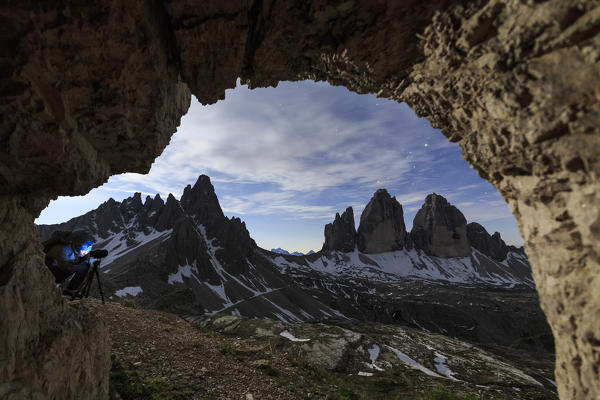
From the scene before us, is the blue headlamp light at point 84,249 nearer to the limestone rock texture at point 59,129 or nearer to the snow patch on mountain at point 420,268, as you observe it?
the limestone rock texture at point 59,129

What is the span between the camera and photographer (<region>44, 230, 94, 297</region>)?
7659 mm

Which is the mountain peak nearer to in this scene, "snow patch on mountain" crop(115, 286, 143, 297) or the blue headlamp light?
"snow patch on mountain" crop(115, 286, 143, 297)

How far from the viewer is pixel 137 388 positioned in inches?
294

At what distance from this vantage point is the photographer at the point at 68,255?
7.66 metres

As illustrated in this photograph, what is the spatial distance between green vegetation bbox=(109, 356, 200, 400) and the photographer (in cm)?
297

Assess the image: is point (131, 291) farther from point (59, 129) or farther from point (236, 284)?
point (59, 129)

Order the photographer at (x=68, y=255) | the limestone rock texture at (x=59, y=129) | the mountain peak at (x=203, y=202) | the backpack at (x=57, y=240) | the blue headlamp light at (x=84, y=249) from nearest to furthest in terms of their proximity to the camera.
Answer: the limestone rock texture at (x=59, y=129) < the photographer at (x=68, y=255) < the backpack at (x=57, y=240) < the blue headlamp light at (x=84, y=249) < the mountain peak at (x=203, y=202)

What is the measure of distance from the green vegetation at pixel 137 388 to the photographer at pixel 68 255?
297 centimetres

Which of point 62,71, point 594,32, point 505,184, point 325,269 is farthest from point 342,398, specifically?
point 325,269

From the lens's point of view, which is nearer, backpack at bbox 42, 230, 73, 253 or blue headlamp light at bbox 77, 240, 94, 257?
backpack at bbox 42, 230, 73, 253

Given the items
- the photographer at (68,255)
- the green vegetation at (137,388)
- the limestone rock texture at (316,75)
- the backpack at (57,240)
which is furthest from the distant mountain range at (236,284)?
the limestone rock texture at (316,75)

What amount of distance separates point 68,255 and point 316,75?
9.36 m

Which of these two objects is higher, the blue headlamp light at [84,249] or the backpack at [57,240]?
the backpack at [57,240]

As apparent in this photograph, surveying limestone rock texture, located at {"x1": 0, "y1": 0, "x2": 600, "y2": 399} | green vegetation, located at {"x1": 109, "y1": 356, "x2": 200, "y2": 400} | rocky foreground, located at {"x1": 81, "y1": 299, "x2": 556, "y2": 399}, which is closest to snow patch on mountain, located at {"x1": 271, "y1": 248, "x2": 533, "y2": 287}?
rocky foreground, located at {"x1": 81, "y1": 299, "x2": 556, "y2": 399}
